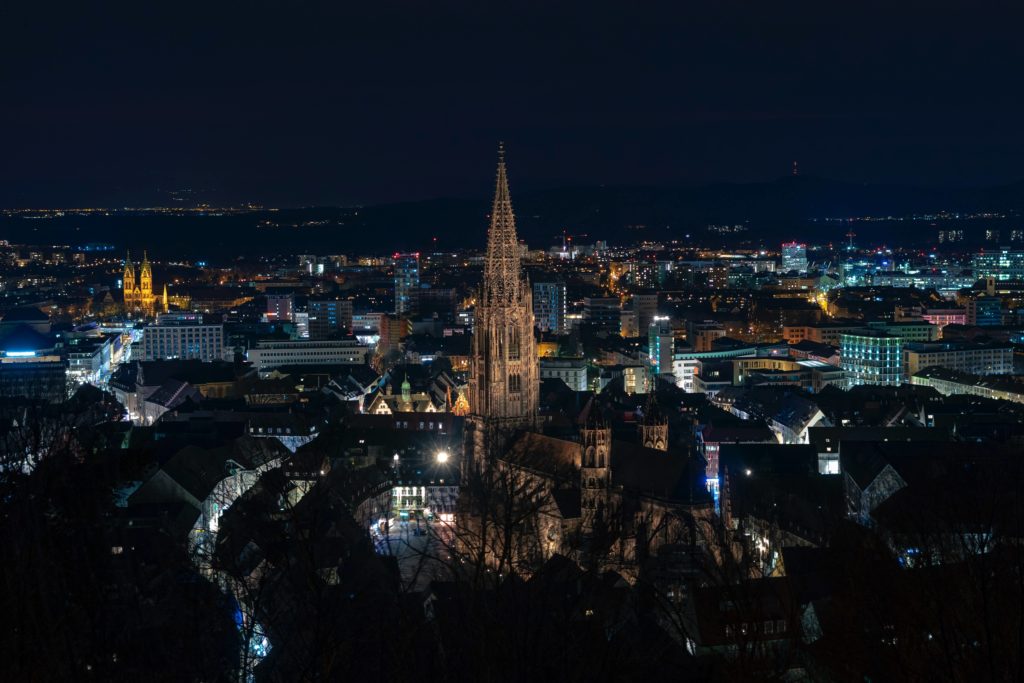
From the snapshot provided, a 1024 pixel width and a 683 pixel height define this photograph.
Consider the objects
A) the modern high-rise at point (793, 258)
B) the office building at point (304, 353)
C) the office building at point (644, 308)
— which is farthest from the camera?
the modern high-rise at point (793, 258)

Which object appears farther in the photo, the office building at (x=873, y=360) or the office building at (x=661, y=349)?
the office building at (x=661, y=349)

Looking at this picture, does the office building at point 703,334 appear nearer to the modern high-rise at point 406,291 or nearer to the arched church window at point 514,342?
the modern high-rise at point 406,291

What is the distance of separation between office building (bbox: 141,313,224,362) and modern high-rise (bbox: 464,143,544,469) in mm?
41715

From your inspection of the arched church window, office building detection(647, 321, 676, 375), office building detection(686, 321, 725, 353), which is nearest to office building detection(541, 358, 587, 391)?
office building detection(647, 321, 676, 375)

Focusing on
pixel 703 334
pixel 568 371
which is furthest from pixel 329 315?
pixel 568 371

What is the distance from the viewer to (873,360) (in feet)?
213

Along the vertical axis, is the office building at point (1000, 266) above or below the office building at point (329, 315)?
above

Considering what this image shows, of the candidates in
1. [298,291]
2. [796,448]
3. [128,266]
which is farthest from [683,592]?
[298,291]

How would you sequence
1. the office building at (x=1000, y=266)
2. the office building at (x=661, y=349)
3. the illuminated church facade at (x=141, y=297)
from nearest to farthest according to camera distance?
1. the office building at (x=661, y=349)
2. the illuminated church facade at (x=141, y=297)
3. the office building at (x=1000, y=266)

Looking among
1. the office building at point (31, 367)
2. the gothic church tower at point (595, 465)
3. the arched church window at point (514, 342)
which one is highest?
the arched church window at point (514, 342)

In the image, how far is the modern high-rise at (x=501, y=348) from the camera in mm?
37156

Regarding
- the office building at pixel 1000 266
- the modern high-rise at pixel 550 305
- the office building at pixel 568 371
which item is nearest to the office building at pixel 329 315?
the modern high-rise at pixel 550 305

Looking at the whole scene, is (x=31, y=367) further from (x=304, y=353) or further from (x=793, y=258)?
(x=793, y=258)

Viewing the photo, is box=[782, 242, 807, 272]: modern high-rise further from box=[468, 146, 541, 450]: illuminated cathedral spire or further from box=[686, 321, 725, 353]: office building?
box=[468, 146, 541, 450]: illuminated cathedral spire
